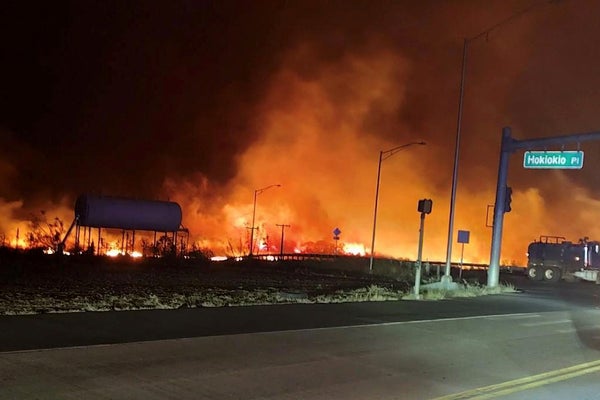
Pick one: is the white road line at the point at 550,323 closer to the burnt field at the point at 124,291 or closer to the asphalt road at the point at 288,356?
the asphalt road at the point at 288,356

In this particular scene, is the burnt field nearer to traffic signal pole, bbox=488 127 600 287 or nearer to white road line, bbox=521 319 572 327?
white road line, bbox=521 319 572 327

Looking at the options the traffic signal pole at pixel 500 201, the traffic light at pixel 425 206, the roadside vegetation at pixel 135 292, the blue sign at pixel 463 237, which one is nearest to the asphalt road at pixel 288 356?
the roadside vegetation at pixel 135 292

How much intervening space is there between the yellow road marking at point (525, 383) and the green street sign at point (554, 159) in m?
16.7

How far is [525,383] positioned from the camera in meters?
9.09

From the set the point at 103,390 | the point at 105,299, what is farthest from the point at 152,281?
the point at 103,390

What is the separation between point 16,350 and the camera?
9.34 meters

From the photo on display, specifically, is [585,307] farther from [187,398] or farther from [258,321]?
[187,398]

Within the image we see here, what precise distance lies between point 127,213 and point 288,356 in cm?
3798

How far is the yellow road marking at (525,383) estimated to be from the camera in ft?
26.8

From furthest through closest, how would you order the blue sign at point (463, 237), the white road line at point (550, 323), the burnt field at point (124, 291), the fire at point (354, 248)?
the fire at point (354, 248)
the blue sign at point (463, 237)
the white road line at point (550, 323)
the burnt field at point (124, 291)

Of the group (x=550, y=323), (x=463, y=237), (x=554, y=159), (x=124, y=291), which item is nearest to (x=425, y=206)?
(x=554, y=159)

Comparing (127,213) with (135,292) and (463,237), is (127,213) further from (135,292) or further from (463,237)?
(135,292)

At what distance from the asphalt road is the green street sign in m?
11.7

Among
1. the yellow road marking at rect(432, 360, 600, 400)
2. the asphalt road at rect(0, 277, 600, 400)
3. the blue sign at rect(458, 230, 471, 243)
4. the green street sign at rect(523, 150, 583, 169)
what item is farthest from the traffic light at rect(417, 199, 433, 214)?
the yellow road marking at rect(432, 360, 600, 400)
